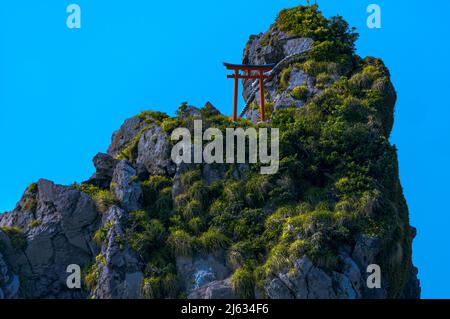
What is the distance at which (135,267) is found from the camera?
33031 millimetres

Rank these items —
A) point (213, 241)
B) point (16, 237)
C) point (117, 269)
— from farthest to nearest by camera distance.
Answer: point (16, 237) → point (213, 241) → point (117, 269)

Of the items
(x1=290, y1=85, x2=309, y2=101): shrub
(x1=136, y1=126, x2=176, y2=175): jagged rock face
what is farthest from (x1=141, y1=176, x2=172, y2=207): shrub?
(x1=290, y1=85, x2=309, y2=101): shrub

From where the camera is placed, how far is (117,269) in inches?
1297

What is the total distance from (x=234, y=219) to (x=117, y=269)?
4416mm

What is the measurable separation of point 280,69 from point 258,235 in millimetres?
11576

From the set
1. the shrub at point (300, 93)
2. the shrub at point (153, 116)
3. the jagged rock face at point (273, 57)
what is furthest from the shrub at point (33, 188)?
the shrub at point (300, 93)

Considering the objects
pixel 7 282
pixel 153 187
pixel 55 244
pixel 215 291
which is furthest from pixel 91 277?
pixel 215 291

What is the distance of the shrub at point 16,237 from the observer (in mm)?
34688

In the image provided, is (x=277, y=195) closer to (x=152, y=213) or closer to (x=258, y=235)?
(x=258, y=235)

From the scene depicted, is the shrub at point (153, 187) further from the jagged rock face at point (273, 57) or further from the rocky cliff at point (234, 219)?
the jagged rock face at point (273, 57)

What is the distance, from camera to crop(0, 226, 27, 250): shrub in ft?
114

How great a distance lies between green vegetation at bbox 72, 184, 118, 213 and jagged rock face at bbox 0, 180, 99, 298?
0.25 metres

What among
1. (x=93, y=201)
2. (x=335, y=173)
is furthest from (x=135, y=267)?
(x=335, y=173)

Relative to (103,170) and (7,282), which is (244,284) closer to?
(7,282)
